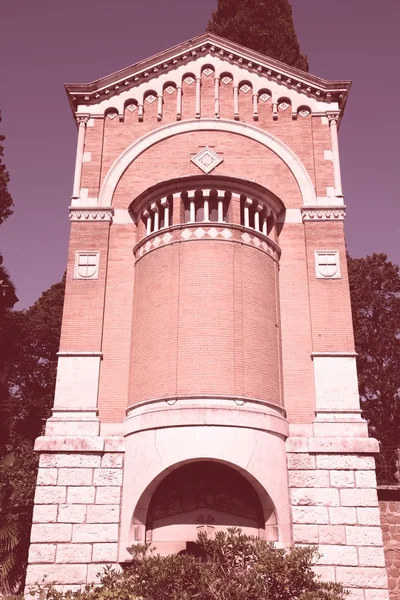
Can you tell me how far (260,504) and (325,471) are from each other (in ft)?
5.59

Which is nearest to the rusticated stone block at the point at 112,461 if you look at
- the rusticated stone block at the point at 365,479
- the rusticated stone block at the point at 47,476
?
the rusticated stone block at the point at 47,476

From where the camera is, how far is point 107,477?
14.0 m

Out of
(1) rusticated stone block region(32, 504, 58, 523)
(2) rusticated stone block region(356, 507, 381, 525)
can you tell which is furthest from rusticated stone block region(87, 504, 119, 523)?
(2) rusticated stone block region(356, 507, 381, 525)

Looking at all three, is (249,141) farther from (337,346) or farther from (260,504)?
(260,504)

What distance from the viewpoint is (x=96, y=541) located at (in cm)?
1341

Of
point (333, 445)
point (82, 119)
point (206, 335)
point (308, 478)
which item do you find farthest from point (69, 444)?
point (82, 119)

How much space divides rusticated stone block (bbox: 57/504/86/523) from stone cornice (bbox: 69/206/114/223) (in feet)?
25.3

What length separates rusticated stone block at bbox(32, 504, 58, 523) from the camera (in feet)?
44.2

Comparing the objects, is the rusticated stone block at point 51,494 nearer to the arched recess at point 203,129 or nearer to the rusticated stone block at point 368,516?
the rusticated stone block at point 368,516

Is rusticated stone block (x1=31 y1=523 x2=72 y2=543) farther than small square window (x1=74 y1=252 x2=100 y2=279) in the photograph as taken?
No

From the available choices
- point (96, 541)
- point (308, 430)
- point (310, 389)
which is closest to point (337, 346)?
point (310, 389)

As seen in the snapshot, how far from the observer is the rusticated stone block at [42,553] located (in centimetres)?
1319

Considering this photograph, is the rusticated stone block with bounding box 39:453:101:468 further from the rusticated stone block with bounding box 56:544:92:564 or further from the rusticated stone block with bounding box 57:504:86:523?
the rusticated stone block with bounding box 56:544:92:564

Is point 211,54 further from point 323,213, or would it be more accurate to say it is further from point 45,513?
point 45,513
